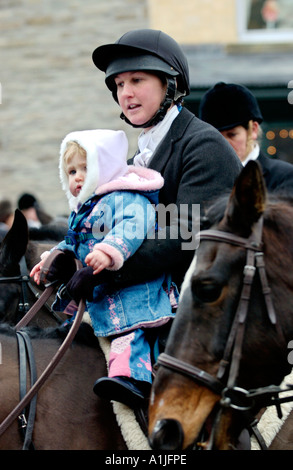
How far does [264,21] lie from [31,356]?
952cm

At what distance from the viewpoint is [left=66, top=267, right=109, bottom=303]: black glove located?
2621mm

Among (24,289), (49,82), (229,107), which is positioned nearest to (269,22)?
(49,82)

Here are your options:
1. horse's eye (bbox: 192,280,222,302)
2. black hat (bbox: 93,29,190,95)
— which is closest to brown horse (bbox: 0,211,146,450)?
horse's eye (bbox: 192,280,222,302)

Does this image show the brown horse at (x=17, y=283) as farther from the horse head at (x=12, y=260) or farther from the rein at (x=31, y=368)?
the rein at (x=31, y=368)

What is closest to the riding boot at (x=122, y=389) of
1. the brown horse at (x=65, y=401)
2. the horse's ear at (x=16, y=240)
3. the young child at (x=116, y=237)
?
the young child at (x=116, y=237)

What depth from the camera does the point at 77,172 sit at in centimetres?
288

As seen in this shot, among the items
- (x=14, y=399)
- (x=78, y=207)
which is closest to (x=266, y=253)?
(x=78, y=207)

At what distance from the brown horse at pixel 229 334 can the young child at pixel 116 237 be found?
401mm

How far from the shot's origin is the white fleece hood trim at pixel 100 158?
281 cm

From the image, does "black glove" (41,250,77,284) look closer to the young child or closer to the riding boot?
the young child

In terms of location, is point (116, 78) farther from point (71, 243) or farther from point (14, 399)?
point (14, 399)

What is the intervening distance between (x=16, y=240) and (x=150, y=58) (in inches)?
49.3

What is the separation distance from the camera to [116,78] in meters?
3.03

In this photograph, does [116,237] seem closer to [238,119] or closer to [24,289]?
[24,289]
